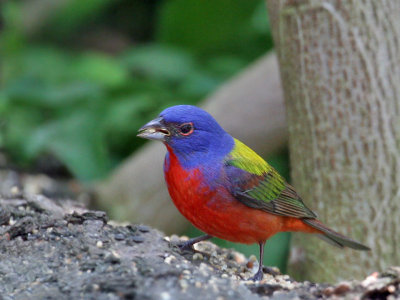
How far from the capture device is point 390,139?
4.27m

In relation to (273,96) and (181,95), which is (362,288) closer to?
(273,96)

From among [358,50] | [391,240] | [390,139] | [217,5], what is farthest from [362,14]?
[217,5]

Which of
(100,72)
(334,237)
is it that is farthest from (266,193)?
(100,72)

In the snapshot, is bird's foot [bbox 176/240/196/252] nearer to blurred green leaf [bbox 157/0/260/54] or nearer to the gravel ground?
the gravel ground

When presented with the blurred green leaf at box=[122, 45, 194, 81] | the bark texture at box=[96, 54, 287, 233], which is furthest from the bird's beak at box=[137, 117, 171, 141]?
the blurred green leaf at box=[122, 45, 194, 81]

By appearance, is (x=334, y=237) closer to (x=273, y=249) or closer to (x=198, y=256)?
(x=198, y=256)

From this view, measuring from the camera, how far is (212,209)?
3.28 m

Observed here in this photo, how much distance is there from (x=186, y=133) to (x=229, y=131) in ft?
8.18

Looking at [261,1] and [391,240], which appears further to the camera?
[261,1]

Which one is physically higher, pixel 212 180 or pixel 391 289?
pixel 212 180

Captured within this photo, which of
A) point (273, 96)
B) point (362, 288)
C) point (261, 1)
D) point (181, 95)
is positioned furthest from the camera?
point (261, 1)

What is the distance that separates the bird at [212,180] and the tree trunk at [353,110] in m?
0.90

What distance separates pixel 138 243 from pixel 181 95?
351 centimetres

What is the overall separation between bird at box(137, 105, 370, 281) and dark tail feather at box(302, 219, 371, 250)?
0.32 meters
